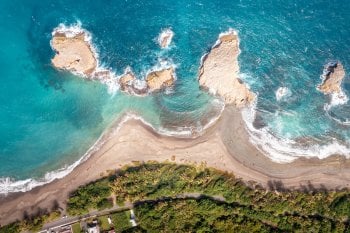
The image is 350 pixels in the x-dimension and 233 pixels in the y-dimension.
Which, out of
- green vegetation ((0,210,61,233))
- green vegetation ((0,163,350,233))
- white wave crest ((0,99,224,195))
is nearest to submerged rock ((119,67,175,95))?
white wave crest ((0,99,224,195))

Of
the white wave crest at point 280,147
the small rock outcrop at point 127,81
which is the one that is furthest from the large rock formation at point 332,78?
the small rock outcrop at point 127,81

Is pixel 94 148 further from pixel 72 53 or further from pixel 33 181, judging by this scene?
pixel 72 53

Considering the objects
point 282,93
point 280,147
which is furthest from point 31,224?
point 282,93

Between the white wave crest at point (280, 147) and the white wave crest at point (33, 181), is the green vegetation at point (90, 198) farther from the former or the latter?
the white wave crest at point (280, 147)

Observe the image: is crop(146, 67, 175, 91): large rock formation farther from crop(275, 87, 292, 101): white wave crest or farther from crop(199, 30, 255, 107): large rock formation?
crop(275, 87, 292, 101): white wave crest

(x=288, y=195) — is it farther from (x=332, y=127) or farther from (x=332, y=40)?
(x=332, y=40)

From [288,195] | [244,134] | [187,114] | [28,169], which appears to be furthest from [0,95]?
[288,195]
